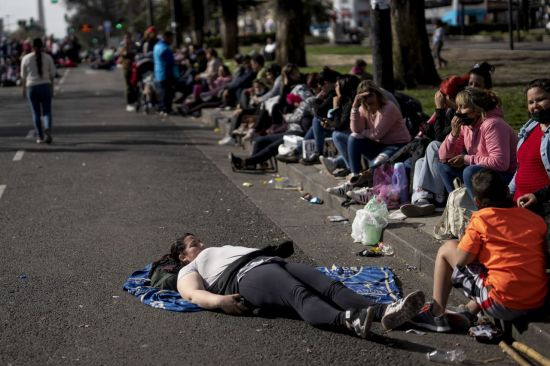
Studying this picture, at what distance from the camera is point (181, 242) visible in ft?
23.0

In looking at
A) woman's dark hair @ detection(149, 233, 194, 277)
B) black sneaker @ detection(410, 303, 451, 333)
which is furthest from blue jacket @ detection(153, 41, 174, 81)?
black sneaker @ detection(410, 303, 451, 333)

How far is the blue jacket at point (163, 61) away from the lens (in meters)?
21.7

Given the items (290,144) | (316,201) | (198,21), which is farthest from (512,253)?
(198,21)

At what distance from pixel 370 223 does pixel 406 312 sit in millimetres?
2779

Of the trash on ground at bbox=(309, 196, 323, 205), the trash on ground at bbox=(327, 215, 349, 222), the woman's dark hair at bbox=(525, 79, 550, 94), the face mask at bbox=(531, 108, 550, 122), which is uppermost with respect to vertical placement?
the woman's dark hair at bbox=(525, 79, 550, 94)

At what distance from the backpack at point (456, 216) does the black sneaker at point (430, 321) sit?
5.36 feet

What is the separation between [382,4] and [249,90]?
7029 millimetres

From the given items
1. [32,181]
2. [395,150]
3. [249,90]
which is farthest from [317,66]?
[395,150]

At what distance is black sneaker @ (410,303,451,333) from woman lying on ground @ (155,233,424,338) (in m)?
0.17

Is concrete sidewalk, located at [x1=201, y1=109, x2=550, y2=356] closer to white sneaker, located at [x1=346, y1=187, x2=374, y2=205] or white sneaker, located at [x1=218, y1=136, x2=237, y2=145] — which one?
white sneaker, located at [x1=346, y1=187, x2=374, y2=205]

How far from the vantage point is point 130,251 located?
8508 millimetres

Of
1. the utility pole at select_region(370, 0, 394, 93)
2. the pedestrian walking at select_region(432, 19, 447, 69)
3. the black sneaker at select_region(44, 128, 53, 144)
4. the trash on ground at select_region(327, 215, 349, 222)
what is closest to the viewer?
the trash on ground at select_region(327, 215, 349, 222)

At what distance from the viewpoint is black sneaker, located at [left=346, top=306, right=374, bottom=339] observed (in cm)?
570

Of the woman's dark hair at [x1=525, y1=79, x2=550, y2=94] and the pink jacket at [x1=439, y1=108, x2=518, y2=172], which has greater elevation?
the woman's dark hair at [x1=525, y1=79, x2=550, y2=94]
